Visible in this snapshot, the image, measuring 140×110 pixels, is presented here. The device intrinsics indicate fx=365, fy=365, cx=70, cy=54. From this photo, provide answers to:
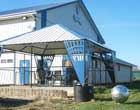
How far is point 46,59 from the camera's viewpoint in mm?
28125

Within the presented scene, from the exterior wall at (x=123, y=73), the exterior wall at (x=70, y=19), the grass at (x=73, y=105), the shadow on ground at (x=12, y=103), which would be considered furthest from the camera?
the exterior wall at (x=123, y=73)

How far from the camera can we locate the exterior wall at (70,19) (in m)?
30.1

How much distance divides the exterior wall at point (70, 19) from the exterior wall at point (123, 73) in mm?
4828

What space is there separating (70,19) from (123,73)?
13.2 m

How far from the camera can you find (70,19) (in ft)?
108

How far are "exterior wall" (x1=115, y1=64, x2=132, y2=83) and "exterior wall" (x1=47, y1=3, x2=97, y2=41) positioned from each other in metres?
4.83

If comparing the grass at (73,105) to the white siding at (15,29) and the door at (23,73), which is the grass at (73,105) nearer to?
the door at (23,73)

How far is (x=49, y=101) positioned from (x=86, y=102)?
1.76 m

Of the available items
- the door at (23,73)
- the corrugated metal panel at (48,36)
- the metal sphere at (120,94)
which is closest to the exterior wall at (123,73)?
the door at (23,73)

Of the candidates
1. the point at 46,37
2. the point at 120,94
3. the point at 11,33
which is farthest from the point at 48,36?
the point at 11,33

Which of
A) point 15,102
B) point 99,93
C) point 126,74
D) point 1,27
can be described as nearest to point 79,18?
point 1,27

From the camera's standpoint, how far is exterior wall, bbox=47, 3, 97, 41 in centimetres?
3014

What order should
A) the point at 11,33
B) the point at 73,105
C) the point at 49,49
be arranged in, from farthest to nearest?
1. the point at 11,33
2. the point at 49,49
3. the point at 73,105

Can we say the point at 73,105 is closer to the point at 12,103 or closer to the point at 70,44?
the point at 12,103
